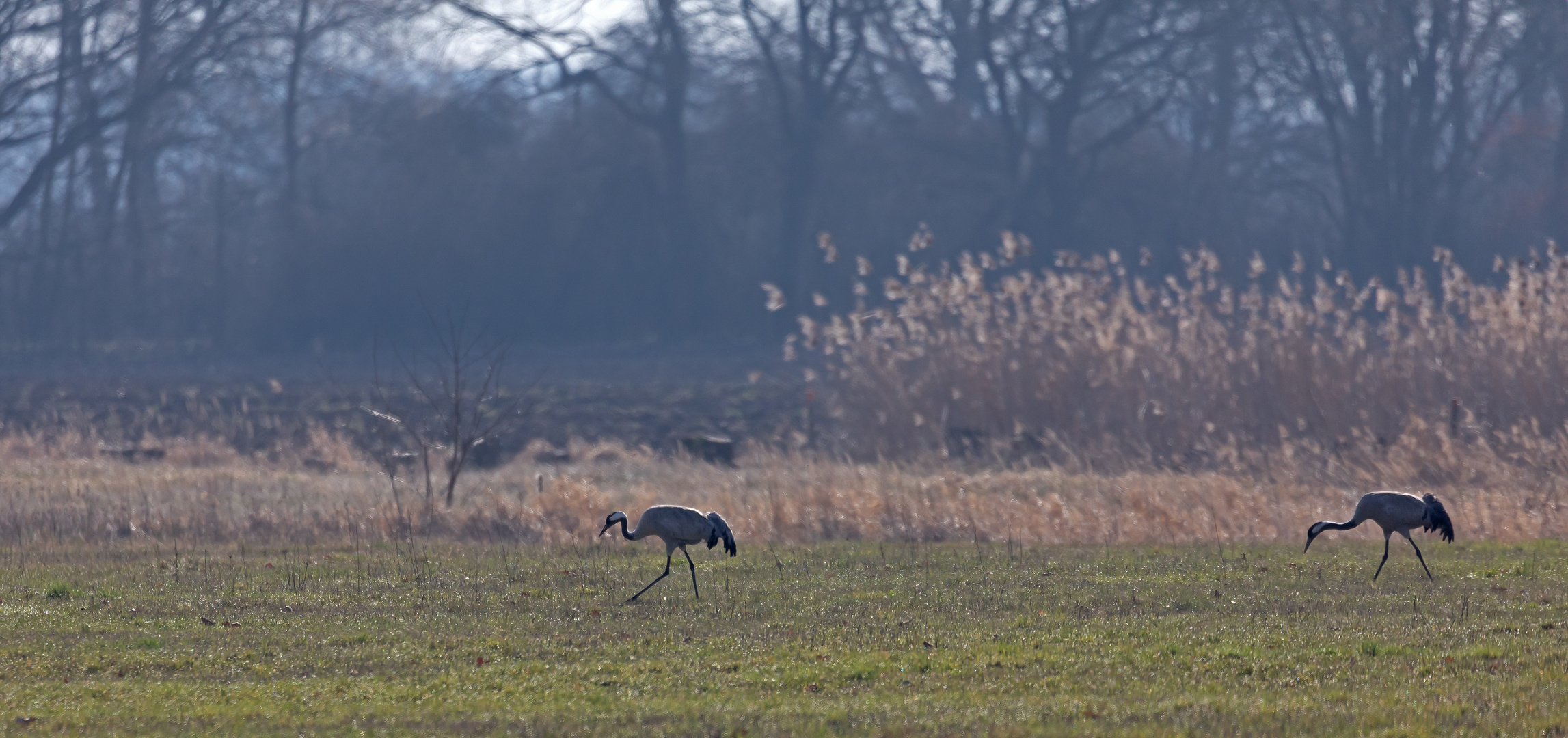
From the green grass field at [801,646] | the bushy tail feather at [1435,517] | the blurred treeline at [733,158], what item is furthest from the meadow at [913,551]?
the blurred treeline at [733,158]

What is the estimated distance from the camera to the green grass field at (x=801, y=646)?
23.4 ft

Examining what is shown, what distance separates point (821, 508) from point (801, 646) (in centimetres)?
787

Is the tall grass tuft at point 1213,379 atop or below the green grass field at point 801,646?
atop

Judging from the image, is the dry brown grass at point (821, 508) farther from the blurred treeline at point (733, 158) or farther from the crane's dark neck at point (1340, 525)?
the blurred treeline at point (733, 158)

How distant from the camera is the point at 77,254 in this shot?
52656mm

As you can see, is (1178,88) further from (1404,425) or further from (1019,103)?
(1404,425)

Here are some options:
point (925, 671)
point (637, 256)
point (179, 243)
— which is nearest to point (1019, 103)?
point (637, 256)

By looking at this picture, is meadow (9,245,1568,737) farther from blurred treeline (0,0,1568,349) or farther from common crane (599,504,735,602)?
blurred treeline (0,0,1568,349)

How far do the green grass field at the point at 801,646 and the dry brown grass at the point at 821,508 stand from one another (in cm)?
226

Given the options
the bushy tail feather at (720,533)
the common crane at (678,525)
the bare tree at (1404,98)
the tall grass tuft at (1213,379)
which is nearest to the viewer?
the bushy tail feather at (720,533)

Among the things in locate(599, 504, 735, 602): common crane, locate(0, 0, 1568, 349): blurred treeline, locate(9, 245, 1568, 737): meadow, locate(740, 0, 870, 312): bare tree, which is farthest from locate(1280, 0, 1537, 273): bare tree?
locate(599, 504, 735, 602): common crane

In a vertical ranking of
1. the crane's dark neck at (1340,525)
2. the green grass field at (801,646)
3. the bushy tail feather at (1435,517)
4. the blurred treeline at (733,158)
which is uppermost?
the blurred treeline at (733,158)

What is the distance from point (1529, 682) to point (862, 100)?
4818cm

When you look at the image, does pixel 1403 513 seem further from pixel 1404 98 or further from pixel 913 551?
pixel 1404 98
